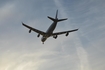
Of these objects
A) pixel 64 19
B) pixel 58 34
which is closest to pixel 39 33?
pixel 58 34

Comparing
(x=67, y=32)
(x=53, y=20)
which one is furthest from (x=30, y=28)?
(x=67, y=32)

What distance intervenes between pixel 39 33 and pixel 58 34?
29.6ft

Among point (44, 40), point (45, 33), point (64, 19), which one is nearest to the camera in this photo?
point (64, 19)

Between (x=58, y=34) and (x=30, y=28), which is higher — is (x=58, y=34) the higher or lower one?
the lower one

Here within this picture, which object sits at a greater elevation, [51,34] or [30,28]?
[30,28]

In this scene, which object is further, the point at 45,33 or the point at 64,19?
the point at 45,33

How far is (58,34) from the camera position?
87.1 m

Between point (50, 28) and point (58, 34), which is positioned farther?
point (58, 34)

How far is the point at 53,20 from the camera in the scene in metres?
78.9

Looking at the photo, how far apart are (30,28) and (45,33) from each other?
7.11 metres

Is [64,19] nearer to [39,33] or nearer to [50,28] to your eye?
[50,28]

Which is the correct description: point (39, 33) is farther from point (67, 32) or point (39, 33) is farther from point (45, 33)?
point (67, 32)

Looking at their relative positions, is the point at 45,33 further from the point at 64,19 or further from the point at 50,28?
the point at 64,19

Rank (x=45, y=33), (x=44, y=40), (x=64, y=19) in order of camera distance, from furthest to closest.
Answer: (x=44, y=40)
(x=45, y=33)
(x=64, y=19)
